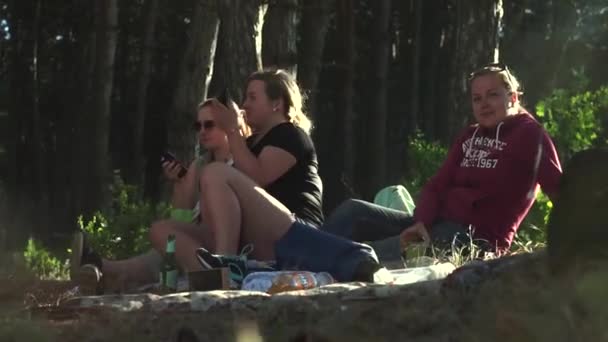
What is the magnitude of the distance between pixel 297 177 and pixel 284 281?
1.60 meters

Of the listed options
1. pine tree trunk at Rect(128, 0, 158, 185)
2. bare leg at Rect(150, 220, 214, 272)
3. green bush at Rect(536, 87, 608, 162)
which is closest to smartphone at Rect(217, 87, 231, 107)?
bare leg at Rect(150, 220, 214, 272)

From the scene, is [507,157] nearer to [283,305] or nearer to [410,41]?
[283,305]

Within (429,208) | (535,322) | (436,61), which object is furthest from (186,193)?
(436,61)

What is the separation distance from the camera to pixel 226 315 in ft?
15.3

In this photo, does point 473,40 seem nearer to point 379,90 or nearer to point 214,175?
point 214,175

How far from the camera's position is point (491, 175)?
705 cm

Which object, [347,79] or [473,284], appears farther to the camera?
[347,79]

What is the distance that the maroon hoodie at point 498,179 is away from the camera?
22.8ft

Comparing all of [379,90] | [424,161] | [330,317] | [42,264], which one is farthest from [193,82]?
[379,90]

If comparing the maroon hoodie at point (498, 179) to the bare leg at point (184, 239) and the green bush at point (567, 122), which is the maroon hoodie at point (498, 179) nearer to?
the bare leg at point (184, 239)

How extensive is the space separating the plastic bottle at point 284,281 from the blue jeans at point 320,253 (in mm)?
83

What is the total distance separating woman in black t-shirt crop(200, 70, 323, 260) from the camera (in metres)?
6.74

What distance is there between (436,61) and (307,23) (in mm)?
9280

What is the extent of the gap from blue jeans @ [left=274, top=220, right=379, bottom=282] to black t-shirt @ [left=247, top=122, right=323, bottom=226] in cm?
102
